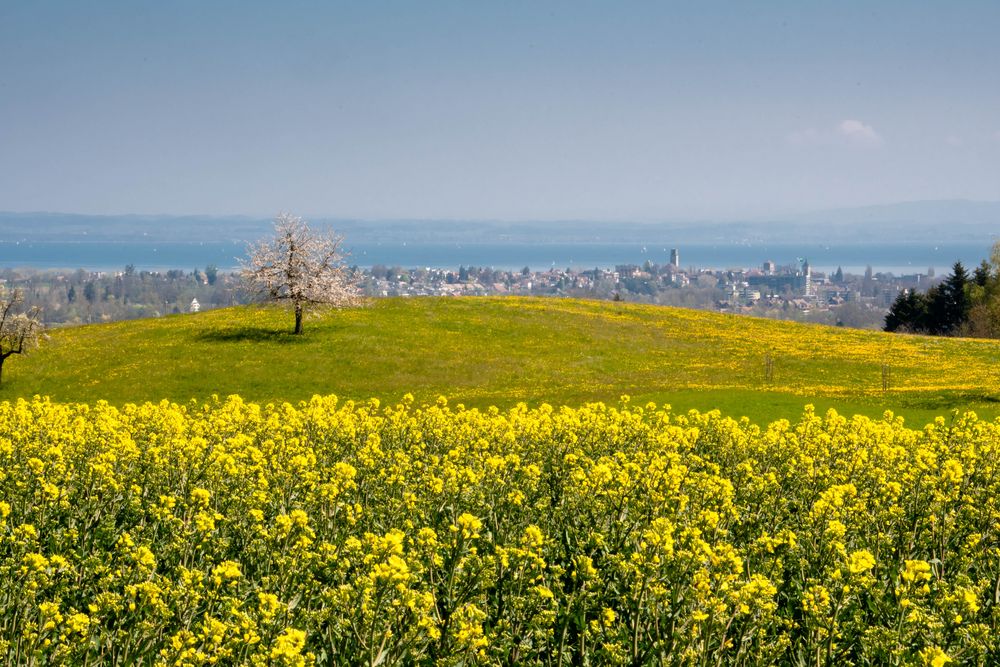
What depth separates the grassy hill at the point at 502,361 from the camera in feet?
164

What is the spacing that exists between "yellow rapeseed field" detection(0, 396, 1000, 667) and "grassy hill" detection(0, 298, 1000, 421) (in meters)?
22.3

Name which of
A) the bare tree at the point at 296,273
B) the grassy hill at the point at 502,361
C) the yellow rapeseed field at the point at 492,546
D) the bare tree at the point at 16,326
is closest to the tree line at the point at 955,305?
the grassy hill at the point at 502,361

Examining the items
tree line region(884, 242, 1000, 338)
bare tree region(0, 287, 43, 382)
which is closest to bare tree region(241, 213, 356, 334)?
bare tree region(0, 287, 43, 382)

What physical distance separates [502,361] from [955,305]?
76285 millimetres

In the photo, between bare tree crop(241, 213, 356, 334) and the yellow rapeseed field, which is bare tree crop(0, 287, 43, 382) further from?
the yellow rapeseed field

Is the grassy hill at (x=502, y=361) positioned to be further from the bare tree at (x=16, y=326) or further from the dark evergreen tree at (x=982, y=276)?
the dark evergreen tree at (x=982, y=276)

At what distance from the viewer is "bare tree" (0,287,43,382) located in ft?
171

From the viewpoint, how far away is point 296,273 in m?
64.1

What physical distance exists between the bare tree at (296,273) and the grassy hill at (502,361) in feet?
9.98

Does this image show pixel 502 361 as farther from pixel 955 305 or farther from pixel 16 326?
pixel 955 305

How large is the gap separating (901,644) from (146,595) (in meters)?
9.59

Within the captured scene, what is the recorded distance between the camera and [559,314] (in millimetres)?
78688

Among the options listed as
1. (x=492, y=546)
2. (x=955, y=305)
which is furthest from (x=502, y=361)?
(x=955, y=305)

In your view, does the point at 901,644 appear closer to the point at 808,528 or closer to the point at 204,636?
the point at 808,528
